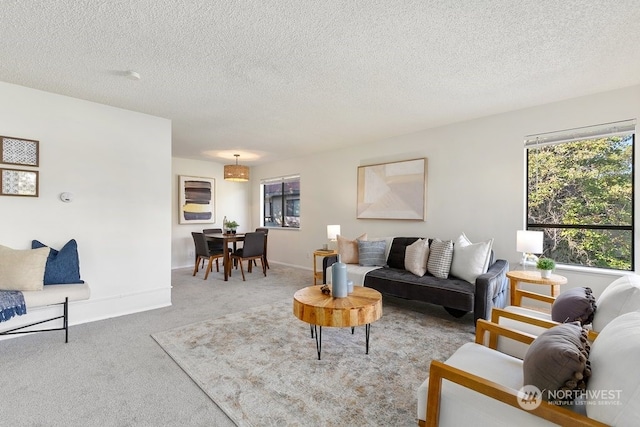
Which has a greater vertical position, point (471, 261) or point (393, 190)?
point (393, 190)

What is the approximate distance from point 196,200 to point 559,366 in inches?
271

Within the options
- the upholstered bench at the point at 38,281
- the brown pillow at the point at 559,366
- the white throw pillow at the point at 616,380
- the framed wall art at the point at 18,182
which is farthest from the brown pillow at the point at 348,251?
the framed wall art at the point at 18,182

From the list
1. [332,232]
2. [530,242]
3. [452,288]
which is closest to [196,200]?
[332,232]

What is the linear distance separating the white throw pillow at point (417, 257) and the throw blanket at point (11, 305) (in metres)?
3.81

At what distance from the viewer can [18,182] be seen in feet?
9.52

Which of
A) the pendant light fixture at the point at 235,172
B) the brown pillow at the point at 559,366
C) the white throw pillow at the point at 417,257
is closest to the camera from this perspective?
the brown pillow at the point at 559,366

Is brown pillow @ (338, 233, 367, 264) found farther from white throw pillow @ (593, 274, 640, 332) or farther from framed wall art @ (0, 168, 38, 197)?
framed wall art @ (0, 168, 38, 197)

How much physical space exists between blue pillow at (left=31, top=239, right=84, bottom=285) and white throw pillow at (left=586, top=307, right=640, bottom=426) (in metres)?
3.94

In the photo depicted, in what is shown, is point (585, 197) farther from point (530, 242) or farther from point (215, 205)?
Result: point (215, 205)

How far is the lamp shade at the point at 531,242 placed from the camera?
9.98ft

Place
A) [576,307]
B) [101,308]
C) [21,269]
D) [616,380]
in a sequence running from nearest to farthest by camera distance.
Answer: [616,380], [576,307], [21,269], [101,308]

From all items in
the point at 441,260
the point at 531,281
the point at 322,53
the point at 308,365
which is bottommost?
the point at 308,365

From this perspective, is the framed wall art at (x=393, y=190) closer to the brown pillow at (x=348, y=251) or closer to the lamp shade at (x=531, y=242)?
the brown pillow at (x=348, y=251)

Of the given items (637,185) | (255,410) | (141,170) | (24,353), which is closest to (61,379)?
(24,353)
